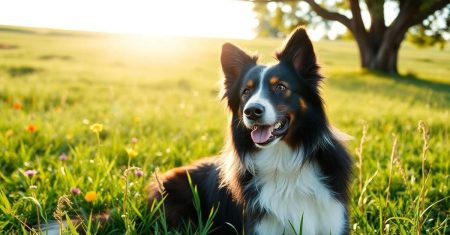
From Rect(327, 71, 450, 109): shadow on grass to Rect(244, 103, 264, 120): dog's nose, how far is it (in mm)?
10359

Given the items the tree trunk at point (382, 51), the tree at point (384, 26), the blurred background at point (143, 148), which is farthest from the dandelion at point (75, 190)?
the tree trunk at point (382, 51)

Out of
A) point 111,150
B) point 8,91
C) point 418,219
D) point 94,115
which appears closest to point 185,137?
point 111,150

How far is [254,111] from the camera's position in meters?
3.05

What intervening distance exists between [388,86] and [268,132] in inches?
587

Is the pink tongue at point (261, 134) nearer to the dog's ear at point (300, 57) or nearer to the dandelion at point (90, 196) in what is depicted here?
the dog's ear at point (300, 57)

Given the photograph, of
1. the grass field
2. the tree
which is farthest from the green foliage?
the grass field

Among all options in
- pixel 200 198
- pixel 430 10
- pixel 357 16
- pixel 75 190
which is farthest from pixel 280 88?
pixel 357 16

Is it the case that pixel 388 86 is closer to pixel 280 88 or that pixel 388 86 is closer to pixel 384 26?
pixel 384 26

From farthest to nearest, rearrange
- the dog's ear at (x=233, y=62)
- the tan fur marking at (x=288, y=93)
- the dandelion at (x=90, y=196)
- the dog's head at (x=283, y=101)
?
the dog's ear at (x=233, y=62) → the dandelion at (x=90, y=196) → the tan fur marking at (x=288, y=93) → the dog's head at (x=283, y=101)

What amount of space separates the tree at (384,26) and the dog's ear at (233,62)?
16.6 m

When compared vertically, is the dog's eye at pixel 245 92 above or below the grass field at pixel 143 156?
above

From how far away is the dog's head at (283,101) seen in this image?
314 centimetres

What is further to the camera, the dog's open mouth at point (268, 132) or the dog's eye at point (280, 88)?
the dog's eye at point (280, 88)

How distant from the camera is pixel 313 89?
3.35 metres
